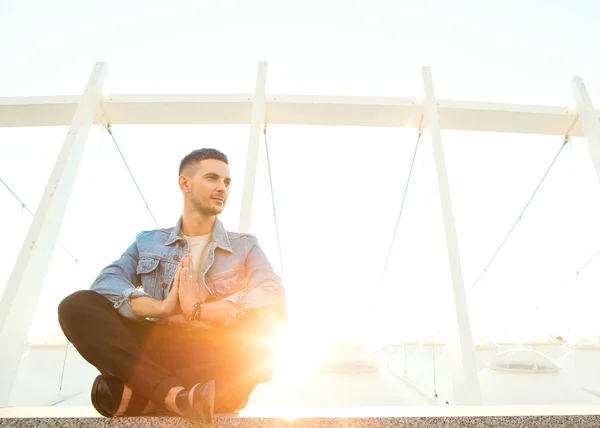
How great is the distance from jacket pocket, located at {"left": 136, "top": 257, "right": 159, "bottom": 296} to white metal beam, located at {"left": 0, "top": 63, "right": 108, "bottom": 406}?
133 centimetres

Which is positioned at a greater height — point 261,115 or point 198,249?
point 261,115

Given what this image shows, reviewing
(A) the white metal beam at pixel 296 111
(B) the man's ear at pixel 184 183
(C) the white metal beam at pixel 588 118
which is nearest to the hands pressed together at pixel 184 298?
(B) the man's ear at pixel 184 183

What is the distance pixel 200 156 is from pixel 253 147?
1177 millimetres

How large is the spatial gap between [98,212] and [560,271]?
12.3 meters

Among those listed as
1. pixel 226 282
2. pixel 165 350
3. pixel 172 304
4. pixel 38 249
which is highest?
pixel 38 249

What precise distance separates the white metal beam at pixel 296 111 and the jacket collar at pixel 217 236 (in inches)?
63.1

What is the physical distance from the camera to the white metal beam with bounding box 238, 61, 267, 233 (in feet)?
7.61

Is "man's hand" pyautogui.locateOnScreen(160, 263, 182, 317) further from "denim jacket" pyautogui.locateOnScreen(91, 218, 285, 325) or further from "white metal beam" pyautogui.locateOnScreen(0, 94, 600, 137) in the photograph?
"white metal beam" pyautogui.locateOnScreen(0, 94, 600, 137)

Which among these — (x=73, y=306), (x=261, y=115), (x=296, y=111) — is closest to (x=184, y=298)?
(x=73, y=306)

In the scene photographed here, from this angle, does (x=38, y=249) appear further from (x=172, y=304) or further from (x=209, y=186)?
(x=172, y=304)

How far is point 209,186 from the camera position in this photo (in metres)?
1.32

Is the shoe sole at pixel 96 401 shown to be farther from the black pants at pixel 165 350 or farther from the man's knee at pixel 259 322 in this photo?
the man's knee at pixel 259 322

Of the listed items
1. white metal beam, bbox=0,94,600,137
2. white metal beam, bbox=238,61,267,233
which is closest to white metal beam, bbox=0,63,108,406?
white metal beam, bbox=0,94,600,137

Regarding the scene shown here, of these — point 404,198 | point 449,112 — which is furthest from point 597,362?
point 449,112
